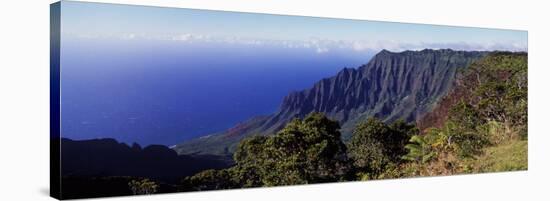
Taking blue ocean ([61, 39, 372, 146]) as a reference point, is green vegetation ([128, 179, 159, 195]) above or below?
below

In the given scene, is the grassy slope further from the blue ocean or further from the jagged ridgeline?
the blue ocean

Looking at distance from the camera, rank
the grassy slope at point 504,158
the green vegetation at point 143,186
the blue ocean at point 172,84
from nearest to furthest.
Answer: the blue ocean at point 172,84, the green vegetation at point 143,186, the grassy slope at point 504,158

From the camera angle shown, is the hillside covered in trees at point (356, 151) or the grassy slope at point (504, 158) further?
the grassy slope at point (504, 158)

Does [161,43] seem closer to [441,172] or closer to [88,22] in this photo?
[88,22]

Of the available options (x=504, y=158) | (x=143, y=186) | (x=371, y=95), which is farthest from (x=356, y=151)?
(x=143, y=186)

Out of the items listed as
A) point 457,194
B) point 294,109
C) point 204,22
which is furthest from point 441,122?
point 204,22

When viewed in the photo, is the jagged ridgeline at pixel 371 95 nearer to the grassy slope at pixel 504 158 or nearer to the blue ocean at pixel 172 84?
the blue ocean at pixel 172 84

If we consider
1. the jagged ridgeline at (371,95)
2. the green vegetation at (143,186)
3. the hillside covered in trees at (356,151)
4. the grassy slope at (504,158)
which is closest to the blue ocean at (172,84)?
the jagged ridgeline at (371,95)

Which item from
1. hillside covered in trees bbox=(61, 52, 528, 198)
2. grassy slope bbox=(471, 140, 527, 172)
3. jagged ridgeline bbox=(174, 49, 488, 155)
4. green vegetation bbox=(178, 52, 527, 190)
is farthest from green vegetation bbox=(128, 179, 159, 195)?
grassy slope bbox=(471, 140, 527, 172)

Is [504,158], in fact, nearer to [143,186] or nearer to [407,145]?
[407,145]
